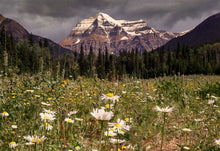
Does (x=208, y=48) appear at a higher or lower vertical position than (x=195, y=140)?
higher

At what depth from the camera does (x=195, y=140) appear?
8.99 feet

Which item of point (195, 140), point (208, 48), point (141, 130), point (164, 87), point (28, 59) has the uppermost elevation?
point (208, 48)

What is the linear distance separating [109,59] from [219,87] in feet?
284

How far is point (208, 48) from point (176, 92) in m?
107

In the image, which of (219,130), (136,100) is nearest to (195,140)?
(219,130)

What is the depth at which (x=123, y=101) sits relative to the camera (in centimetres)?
436

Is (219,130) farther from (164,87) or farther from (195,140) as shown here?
(164,87)

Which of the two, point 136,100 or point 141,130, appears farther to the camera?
point 136,100

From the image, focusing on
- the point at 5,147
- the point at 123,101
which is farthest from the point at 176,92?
the point at 5,147

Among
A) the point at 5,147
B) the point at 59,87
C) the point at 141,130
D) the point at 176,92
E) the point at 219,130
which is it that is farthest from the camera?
the point at 176,92

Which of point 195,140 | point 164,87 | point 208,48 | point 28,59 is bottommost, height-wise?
point 195,140

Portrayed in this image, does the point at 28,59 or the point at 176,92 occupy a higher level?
the point at 28,59

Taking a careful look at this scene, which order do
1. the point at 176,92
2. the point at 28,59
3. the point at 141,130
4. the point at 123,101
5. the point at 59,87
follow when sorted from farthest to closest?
the point at 28,59
the point at 176,92
the point at 59,87
the point at 123,101
the point at 141,130

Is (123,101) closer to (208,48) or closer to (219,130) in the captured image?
(219,130)
